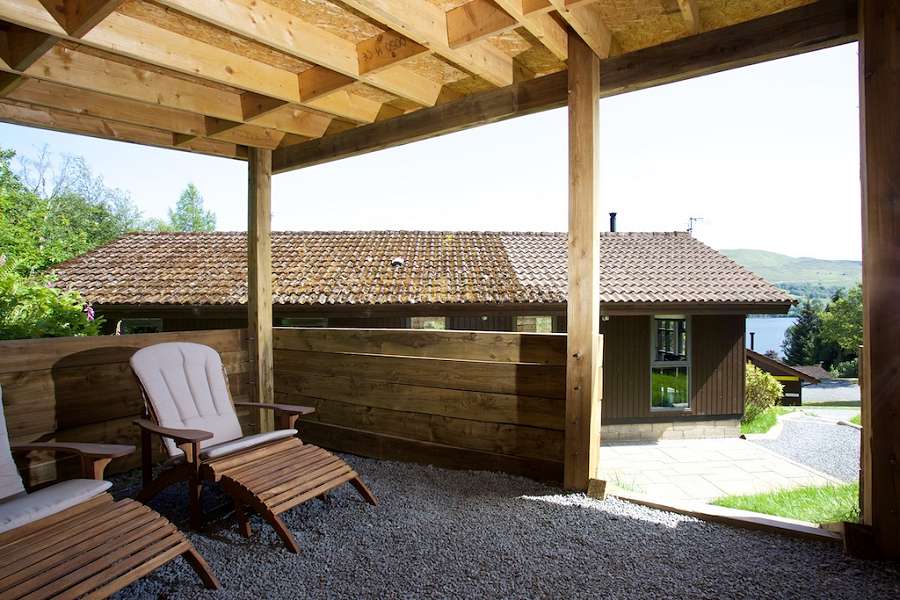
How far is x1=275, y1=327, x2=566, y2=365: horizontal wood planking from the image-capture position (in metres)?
3.37

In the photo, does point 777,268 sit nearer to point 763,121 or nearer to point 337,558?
point 763,121

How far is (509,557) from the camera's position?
95.4 inches

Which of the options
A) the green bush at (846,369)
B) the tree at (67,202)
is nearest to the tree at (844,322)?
the green bush at (846,369)

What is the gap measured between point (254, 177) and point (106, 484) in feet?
9.67

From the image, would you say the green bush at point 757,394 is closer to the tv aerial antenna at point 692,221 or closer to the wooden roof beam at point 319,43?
the tv aerial antenna at point 692,221

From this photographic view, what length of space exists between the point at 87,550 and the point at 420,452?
7.40 ft

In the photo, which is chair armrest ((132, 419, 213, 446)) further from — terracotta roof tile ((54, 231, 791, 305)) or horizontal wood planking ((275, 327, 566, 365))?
terracotta roof tile ((54, 231, 791, 305))

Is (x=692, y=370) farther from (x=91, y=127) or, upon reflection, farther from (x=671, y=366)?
(x=91, y=127)

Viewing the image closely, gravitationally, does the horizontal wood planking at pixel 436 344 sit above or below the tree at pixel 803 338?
above

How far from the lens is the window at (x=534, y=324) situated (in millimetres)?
9951

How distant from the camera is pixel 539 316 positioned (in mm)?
9938

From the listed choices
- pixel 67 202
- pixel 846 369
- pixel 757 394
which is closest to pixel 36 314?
pixel 757 394

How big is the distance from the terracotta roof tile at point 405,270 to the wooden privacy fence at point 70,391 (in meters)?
5.19

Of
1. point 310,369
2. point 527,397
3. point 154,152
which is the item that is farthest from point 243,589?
point 154,152
